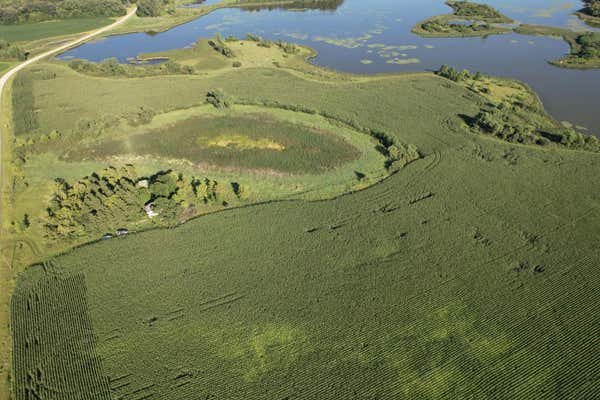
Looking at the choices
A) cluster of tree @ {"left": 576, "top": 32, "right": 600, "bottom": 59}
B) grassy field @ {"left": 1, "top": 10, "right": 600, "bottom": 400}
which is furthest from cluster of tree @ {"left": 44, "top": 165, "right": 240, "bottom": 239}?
cluster of tree @ {"left": 576, "top": 32, "right": 600, "bottom": 59}

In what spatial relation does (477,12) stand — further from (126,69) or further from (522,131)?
(126,69)

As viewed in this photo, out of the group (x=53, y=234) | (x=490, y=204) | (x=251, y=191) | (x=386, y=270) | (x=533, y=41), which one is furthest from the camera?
(x=533, y=41)

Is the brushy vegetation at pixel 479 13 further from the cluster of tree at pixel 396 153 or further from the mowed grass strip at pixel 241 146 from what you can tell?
the mowed grass strip at pixel 241 146

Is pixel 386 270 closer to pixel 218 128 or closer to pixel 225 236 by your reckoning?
pixel 225 236

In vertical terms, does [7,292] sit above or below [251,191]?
below

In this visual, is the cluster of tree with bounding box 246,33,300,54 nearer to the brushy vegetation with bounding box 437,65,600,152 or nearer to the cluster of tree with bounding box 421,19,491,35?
the brushy vegetation with bounding box 437,65,600,152

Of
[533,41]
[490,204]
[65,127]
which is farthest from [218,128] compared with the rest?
[533,41]

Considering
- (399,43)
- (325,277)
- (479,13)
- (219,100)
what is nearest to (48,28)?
(219,100)
